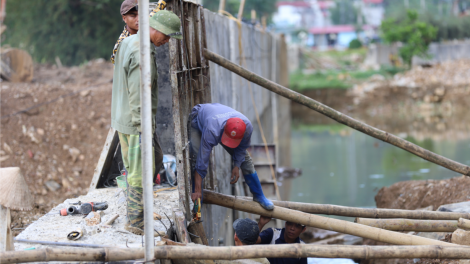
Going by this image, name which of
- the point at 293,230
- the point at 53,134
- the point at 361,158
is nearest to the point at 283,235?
the point at 293,230

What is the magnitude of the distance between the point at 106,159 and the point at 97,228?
1.62 metres

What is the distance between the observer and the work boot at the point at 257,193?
158 inches

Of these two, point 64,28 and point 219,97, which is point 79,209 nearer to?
point 219,97

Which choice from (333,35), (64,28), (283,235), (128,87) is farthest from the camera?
(333,35)

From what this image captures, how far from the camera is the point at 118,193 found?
4766 mm

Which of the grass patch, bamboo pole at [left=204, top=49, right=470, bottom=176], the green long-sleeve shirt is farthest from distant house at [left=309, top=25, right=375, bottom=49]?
the green long-sleeve shirt

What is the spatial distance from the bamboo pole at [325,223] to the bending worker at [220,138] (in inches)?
3.5

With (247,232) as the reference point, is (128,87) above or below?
above

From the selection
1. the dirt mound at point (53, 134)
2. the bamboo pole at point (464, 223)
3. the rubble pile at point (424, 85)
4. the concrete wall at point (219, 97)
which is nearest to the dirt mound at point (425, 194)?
the bamboo pole at point (464, 223)

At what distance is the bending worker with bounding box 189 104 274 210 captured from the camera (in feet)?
12.4

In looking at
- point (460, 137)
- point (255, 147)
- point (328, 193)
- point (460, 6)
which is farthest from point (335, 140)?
point (460, 6)

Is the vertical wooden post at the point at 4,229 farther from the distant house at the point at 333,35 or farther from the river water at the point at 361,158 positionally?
the distant house at the point at 333,35

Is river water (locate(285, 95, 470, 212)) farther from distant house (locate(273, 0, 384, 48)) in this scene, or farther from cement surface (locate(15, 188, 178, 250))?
distant house (locate(273, 0, 384, 48))

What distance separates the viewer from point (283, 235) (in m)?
4.48
